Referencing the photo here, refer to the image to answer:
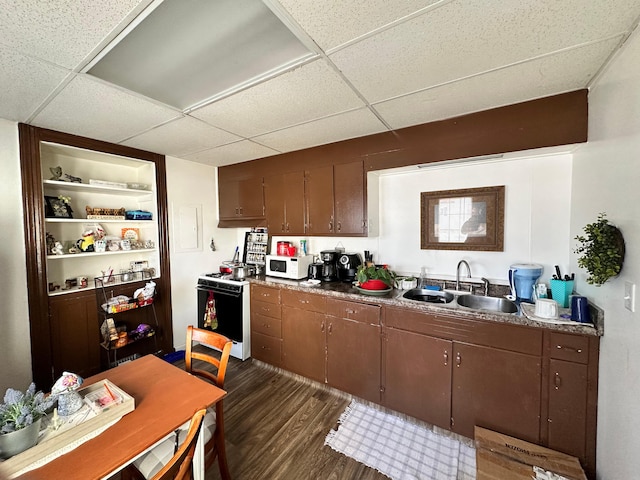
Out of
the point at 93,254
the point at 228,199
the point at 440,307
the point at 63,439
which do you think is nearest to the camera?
the point at 63,439

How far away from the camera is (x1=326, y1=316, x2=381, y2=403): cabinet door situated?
2137 millimetres

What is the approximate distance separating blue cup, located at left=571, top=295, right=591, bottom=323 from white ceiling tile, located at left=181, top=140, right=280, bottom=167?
274cm

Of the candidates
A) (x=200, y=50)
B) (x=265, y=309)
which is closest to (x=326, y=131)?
(x=200, y=50)

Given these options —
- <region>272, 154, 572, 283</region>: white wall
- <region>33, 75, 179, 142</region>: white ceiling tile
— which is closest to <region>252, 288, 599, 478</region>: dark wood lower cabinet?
<region>272, 154, 572, 283</region>: white wall

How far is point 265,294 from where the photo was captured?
2768 mm

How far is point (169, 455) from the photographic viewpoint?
3.92 feet

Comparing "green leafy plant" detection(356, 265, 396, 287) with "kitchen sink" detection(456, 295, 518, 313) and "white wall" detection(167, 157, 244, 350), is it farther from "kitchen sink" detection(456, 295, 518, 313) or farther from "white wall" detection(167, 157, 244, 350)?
"white wall" detection(167, 157, 244, 350)

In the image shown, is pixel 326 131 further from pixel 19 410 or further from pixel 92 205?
pixel 92 205

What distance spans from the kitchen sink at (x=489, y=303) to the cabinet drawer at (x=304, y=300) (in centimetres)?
115

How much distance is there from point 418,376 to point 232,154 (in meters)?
2.83

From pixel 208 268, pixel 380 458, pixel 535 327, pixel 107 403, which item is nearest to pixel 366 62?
pixel 535 327

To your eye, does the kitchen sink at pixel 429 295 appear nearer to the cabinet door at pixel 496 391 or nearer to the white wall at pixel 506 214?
the white wall at pixel 506 214

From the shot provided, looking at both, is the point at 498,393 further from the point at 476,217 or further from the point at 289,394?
the point at 289,394

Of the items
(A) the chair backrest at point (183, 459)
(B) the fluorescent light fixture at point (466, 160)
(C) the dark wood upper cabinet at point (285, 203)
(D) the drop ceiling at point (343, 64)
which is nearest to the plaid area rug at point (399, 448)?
(A) the chair backrest at point (183, 459)
